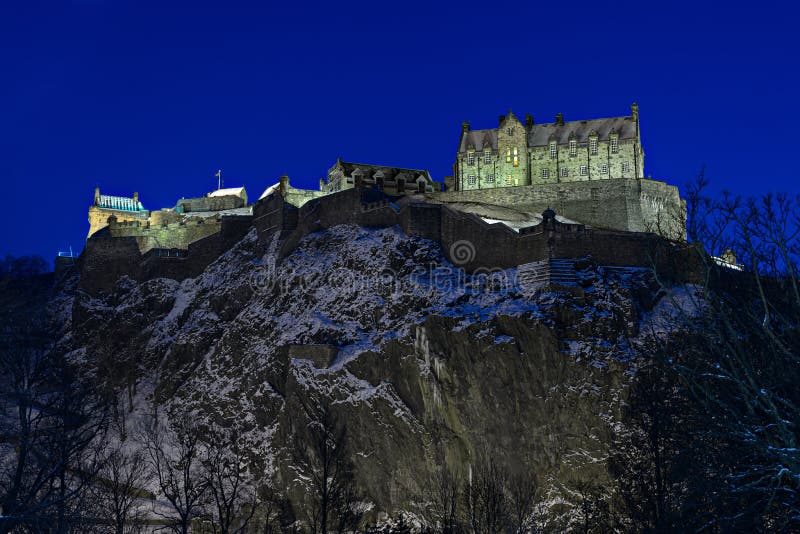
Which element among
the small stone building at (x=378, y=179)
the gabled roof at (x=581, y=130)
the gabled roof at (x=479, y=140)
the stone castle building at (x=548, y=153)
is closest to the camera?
the stone castle building at (x=548, y=153)

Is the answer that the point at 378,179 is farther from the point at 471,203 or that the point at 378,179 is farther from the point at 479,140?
the point at 471,203

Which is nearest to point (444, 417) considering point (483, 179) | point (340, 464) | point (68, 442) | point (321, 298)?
point (340, 464)

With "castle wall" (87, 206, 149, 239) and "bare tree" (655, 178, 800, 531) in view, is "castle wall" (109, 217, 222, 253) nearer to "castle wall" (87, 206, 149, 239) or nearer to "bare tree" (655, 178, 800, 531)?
"castle wall" (87, 206, 149, 239)

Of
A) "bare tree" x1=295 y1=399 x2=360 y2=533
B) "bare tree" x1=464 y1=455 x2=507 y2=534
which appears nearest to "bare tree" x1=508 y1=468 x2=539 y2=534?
"bare tree" x1=464 y1=455 x2=507 y2=534

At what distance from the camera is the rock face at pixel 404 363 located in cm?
4953

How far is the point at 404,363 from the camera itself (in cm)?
5466

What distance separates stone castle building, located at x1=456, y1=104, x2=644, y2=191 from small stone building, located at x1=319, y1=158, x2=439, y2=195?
22.0ft

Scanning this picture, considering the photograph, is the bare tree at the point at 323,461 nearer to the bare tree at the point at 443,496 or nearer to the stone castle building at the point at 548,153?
the bare tree at the point at 443,496

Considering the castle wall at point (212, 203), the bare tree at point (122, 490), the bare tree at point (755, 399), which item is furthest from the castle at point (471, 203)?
the bare tree at point (755, 399)

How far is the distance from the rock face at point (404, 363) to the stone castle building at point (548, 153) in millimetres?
23028

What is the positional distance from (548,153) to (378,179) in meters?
19.8

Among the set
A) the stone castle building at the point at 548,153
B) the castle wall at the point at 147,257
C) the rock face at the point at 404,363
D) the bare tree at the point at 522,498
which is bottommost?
the bare tree at the point at 522,498

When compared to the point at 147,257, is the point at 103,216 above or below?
above

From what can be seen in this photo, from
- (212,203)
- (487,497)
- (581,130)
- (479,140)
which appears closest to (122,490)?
(487,497)
